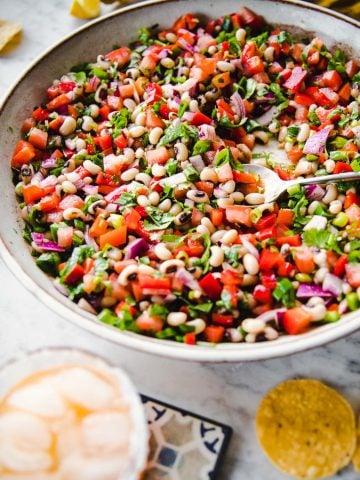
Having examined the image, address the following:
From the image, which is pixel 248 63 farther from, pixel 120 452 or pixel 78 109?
pixel 120 452

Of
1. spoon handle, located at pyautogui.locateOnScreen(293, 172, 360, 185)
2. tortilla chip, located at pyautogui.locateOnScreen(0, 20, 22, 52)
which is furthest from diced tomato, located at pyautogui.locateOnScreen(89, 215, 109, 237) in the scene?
tortilla chip, located at pyautogui.locateOnScreen(0, 20, 22, 52)

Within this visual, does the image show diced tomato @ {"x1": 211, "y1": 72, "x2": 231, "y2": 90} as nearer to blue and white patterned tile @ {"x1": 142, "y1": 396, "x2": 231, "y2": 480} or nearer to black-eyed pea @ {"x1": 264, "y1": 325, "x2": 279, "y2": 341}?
black-eyed pea @ {"x1": 264, "y1": 325, "x2": 279, "y2": 341}

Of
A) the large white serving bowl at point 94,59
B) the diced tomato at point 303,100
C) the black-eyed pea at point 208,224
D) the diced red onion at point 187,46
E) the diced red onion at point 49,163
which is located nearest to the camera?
the large white serving bowl at point 94,59

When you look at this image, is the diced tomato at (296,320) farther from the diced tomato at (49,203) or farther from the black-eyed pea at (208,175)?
the diced tomato at (49,203)

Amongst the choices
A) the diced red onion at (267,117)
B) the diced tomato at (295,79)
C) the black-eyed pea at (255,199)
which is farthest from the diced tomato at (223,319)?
the diced tomato at (295,79)

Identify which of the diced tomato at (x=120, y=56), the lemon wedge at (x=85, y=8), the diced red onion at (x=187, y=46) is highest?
the lemon wedge at (x=85, y=8)

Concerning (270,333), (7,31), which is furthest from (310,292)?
(7,31)
